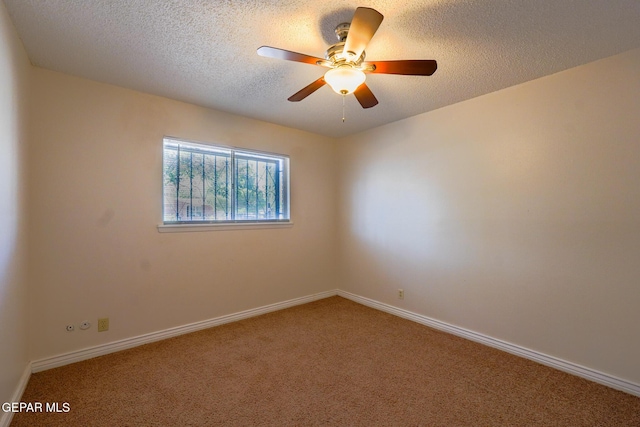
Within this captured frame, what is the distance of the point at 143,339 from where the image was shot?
2730 millimetres

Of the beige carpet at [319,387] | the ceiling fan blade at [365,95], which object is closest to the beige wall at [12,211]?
the beige carpet at [319,387]

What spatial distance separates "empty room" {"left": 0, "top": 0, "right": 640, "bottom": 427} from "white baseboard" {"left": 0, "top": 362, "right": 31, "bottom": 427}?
0.06 ft

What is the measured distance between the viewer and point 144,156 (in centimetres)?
276

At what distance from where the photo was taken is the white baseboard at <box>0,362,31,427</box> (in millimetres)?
1626

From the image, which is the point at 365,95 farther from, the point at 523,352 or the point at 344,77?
the point at 523,352

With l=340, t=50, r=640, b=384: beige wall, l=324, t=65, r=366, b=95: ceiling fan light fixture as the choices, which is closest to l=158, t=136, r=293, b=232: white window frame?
l=340, t=50, r=640, b=384: beige wall

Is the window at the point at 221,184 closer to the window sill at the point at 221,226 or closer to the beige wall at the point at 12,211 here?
the window sill at the point at 221,226

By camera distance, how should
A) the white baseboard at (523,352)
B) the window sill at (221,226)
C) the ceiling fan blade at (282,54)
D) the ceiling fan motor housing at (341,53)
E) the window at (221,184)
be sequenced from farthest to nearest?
the window at (221,184), the window sill at (221,226), the white baseboard at (523,352), the ceiling fan motor housing at (341,53), the ceiling fan blade at (282,54)

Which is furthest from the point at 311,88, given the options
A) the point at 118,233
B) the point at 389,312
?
the point at 389,312

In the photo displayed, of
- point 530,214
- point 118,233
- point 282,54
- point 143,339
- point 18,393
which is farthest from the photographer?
point 143,339

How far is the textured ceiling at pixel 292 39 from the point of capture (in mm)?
1632

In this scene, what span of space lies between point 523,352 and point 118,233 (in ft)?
12.2

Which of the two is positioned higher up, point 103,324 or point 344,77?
point 344,77

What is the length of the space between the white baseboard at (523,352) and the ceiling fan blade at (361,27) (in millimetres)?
2749
